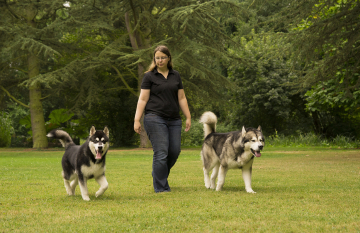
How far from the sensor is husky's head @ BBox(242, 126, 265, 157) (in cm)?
669

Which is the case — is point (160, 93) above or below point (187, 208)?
above

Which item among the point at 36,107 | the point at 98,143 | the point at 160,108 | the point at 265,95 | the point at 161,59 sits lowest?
the point at 98,143

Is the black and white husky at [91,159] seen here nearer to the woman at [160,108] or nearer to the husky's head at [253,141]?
the woman at [160,108]

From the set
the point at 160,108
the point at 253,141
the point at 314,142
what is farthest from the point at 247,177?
the point at 314,142

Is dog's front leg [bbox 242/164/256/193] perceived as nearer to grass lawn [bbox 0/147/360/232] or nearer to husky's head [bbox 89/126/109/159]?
grass lawn [bbox 0/147/360/232]

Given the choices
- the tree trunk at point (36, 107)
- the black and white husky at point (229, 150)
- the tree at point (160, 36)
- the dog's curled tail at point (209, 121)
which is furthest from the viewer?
the tree trunk at point (36, 107)

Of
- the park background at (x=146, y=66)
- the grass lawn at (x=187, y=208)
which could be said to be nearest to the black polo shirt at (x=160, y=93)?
the grass lawn at (x=187, y=208)

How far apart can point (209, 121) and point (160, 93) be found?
134cm

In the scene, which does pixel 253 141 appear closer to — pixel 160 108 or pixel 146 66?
pixel 160 108

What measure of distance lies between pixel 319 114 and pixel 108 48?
17.6m

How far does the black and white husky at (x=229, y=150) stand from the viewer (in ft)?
22.6

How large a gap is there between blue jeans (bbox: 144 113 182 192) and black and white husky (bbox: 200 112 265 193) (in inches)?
32.2

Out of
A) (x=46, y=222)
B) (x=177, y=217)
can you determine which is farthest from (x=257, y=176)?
(x=46, y=222)

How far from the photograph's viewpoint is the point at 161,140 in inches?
279
